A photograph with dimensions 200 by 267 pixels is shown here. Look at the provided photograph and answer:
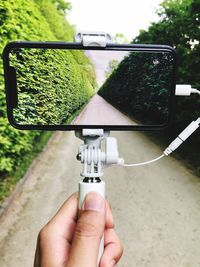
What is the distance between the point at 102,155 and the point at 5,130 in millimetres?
4075

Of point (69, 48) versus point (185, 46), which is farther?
point (185, 46)

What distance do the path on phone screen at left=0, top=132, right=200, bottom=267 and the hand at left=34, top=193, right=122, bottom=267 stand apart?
8.09 feet

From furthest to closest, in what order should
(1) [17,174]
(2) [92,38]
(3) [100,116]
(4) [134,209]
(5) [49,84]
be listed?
(1) [17,174] < (4) [134,209] < (5) [49,84] < (3) [100,116] < (2) [92,38]

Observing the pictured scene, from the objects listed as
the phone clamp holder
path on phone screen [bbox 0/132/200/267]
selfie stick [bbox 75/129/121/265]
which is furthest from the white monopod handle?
path on phone screen [bbox 0/132/200/267]

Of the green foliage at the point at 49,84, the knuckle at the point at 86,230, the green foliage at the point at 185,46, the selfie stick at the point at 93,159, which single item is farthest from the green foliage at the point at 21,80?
the green foliage at the point at 185,46

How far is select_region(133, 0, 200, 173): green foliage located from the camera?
22.3ft

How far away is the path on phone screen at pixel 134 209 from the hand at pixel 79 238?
97.0 inches

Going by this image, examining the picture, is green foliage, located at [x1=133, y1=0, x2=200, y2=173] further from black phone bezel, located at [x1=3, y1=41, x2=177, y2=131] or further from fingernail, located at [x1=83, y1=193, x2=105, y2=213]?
fingernail, located at [x1=83, y1=193, x2=105, y2=213]

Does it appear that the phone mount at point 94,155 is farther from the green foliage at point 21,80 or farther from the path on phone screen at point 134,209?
the path on phone screen at point 134,209

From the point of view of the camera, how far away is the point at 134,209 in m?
4.90

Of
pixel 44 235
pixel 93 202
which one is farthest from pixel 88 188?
pixel 44 235

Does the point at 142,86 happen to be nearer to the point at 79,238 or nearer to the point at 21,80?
the point at 21,80

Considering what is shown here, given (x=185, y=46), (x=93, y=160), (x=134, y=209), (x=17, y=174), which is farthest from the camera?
(x=185, y=46)

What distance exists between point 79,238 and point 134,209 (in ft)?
12.2
